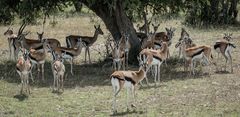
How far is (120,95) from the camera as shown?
599 inches

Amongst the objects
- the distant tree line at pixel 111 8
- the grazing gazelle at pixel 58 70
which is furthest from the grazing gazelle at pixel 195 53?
the grazing gazelle at pixel 58 70

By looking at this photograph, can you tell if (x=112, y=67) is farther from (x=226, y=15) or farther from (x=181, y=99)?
(x=226, y=15)

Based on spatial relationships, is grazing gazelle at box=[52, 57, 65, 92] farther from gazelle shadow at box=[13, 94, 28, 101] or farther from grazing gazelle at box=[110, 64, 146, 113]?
grazing gazelle at box=[110, 64, 146, 113]

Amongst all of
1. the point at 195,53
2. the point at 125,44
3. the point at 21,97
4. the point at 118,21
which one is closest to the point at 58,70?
the point at 21,97

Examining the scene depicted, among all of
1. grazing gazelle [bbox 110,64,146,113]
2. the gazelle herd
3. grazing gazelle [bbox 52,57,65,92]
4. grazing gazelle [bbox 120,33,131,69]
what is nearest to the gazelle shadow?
the gazelle herd

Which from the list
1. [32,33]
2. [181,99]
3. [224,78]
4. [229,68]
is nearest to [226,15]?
[32,33]

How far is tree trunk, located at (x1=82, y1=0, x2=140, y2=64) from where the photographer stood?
2011 centimetres

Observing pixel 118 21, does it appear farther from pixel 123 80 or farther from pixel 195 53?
pixel 123 80

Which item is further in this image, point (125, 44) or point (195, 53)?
point (125, 44)

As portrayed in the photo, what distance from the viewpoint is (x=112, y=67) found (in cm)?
1992

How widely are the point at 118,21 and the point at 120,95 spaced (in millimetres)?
5579

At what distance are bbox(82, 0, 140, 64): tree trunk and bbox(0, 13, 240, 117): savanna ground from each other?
3.03 ft

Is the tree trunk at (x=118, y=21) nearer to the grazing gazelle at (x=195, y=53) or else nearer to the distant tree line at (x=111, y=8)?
the distant tree line at (x=111, y=8)

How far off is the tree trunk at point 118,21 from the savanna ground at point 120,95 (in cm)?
92
